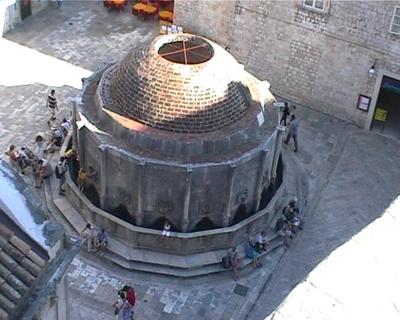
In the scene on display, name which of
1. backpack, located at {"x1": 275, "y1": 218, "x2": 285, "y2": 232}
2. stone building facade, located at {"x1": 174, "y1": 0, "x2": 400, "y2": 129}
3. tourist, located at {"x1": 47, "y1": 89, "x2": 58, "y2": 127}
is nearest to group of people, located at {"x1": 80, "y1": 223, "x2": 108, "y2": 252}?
backpack, located at {"x1": 275, "y1": 218, "x2": 285, "y2": 232}

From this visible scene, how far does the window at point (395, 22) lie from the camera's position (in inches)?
1115

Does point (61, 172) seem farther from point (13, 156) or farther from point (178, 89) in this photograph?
point (178, 89)

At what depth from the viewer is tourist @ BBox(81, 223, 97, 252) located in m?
23.6

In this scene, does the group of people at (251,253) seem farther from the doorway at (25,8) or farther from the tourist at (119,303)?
the doorway at (25,8)

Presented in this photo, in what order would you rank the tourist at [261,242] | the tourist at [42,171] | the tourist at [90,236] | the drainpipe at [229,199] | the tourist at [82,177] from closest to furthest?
1. the drainpipe at [229,199]
2. the tourist at [90,236]
3. the tourist at [261,242]
4. the tourist at [82,177]
5. the tourist at [42,171]

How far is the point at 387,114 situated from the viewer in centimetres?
3172

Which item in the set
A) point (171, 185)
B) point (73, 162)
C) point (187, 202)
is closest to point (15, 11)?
point (73, 162)

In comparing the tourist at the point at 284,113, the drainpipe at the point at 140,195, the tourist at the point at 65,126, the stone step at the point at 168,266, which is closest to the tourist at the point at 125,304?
the stone step at the point at 168,266

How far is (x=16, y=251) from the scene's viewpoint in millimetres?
13359

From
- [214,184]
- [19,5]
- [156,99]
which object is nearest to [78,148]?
[156,99]

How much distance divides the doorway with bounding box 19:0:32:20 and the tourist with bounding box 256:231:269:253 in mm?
19593

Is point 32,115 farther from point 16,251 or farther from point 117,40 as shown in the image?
point 16,251

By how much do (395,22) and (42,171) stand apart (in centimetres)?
1540

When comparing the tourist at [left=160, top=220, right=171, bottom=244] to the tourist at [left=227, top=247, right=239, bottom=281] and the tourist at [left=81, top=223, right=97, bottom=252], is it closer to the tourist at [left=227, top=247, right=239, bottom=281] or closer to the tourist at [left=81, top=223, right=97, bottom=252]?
the tourist at [left=227, top=247, right=239, bottom=281]
